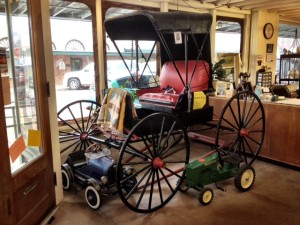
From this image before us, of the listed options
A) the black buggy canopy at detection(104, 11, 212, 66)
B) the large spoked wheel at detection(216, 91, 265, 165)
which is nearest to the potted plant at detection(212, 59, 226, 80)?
the large spoked wheel at detection(216, 91, 265, 165)

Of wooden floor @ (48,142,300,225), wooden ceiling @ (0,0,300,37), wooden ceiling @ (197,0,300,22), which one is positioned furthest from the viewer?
wooden ceiling @ (197,0,300,22)

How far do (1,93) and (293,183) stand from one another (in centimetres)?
328

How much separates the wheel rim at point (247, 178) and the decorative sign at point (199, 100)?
0.92 meters

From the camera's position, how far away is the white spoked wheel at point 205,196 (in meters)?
2.80

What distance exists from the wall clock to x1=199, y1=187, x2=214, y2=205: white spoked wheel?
614cm

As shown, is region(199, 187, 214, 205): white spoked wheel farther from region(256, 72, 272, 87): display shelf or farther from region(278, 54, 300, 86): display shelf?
region(278, 54, 300, 86): display shelf

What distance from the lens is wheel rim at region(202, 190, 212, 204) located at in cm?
281

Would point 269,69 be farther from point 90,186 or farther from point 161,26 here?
point 90,186

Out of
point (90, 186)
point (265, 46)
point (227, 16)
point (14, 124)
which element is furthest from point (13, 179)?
point (265, 46)

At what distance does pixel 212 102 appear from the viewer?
4.59 m

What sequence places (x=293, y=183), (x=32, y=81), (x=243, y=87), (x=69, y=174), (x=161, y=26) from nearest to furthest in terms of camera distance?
(x=32, y=81), (x=161, y=26), (x=69, y=174), (x=293, y=183), (x=243, y=87)

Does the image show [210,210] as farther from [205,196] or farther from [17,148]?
[17,148]

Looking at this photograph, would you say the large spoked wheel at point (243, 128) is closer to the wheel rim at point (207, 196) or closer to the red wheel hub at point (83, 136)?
the wheel rim at point (207, 196)

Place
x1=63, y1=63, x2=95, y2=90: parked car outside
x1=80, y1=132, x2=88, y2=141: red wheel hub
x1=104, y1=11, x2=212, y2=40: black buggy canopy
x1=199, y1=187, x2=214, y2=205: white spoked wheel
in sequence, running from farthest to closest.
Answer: x1=63, y1=63, x2=95, y2=90: parked car outside, x1=80, y1=132, x2=88, y2=141: red wheel hub, x1=199, y1=187, x2=214, y2=205: white spoked wheel, x1=104, y1=11, x2=212, y2=40: black buggy canopy
